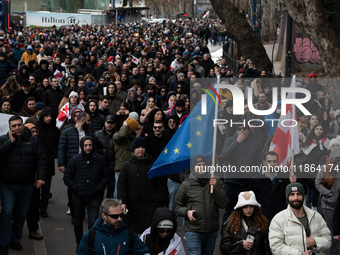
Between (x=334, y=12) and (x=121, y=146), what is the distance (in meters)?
9.28

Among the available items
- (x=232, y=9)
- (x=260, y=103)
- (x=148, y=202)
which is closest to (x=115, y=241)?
(x=148, y=202)

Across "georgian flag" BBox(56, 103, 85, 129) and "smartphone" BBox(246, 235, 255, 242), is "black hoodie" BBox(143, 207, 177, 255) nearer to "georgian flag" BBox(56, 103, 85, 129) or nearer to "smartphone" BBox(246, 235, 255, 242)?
"smartphone" BBox(246, 235, 255, 242)

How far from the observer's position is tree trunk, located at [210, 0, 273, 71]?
20.0 metres

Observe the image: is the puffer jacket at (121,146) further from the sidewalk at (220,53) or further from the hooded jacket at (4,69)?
the sidewalk at (220,53)

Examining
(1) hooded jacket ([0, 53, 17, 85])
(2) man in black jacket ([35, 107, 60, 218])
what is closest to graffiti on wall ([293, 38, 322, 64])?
(1) hooded jacket ([0, 53, 17, 85])

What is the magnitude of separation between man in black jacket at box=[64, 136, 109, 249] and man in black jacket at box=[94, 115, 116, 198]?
1.19 metres

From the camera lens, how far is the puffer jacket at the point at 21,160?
24.1 feet

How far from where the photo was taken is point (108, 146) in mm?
8930

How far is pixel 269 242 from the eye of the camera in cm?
551

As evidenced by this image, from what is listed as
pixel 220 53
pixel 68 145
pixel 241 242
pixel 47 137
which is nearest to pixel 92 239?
pixel 241 242

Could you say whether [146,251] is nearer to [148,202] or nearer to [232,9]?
[148,202]

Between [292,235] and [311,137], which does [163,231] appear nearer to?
[292,235]

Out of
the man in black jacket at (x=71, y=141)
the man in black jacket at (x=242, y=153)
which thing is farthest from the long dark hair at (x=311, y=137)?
the man in black jacket at (x=71, y=141)

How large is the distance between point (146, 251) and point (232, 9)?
15.9 metres
